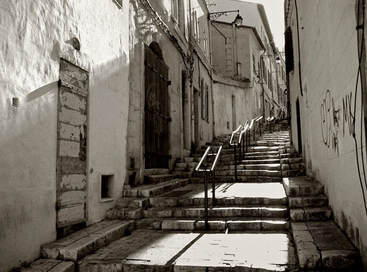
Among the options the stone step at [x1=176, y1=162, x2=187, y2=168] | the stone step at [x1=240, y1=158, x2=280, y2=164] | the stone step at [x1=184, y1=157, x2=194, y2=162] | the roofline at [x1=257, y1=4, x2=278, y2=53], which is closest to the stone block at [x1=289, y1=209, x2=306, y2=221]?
the stone step at [x1=240, y1=158, x2=280, y2=164]

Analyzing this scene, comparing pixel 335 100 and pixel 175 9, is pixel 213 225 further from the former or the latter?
pixel 175 9

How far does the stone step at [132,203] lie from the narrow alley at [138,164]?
0.02m

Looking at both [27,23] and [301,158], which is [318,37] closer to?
[27,23]

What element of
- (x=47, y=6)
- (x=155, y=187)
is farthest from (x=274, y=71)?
(x=47, y=6)

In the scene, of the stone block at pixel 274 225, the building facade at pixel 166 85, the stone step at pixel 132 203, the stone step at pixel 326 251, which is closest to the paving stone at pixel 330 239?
the stone step at pixel 326 251

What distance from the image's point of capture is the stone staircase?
3756 mm

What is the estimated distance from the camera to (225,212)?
572 cm

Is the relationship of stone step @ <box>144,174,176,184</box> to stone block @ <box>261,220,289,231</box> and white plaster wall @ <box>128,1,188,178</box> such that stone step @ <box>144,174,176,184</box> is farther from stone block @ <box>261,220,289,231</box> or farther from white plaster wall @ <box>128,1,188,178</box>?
stone block @ <box>261,220,289,231</box>

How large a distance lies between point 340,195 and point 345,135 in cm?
95

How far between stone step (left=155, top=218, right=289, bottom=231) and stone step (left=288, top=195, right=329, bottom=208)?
1.38 ft

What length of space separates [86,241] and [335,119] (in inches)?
129

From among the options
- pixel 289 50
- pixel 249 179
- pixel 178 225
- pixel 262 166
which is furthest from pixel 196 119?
pixel 178 225

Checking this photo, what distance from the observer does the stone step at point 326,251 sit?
3.46m

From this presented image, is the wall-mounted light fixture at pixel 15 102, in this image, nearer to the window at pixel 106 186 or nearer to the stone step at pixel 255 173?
the window at pixel 106 186
